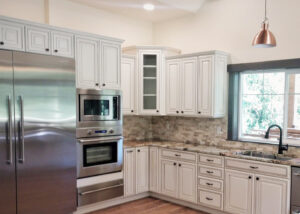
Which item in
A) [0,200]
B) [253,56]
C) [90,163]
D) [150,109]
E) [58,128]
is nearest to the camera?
[0,200]

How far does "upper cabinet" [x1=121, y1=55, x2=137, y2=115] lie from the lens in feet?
14.8

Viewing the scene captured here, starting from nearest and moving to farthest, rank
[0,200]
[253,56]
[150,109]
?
[0,200]
[253,56]
[150,109]

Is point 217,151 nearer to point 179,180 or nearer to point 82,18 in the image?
point 179,180

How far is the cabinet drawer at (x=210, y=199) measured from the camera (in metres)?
3.77

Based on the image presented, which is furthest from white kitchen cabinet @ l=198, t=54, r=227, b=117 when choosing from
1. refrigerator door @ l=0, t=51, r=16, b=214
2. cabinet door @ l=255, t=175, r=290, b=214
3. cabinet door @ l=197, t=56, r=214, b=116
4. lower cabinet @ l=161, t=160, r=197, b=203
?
refrigerator door @ l=0, t=51, r=16, b=214

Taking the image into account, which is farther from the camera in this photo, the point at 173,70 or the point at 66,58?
the point at 173,70

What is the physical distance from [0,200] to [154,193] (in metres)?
2.38

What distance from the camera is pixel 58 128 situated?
3.38 metres

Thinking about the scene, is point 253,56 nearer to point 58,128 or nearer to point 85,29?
point 85,29

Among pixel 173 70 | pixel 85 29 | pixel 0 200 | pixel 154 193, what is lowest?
pixel 154 193

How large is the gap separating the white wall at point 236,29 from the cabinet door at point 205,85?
0.44m

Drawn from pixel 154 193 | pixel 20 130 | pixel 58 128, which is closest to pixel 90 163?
pixel 58 128

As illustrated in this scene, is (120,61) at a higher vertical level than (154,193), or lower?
higher

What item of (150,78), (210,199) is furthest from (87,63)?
(210,199)
